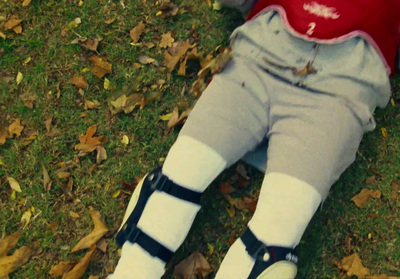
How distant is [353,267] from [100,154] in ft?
6.63

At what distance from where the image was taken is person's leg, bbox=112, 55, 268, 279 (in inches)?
107

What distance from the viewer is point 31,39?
3.66 metres

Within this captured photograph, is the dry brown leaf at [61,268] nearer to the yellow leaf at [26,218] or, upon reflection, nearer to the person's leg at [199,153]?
the yellow leaf at [26,218]

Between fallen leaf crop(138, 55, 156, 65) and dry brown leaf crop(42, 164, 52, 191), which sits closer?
dry brown leaf crop(42, 164, 52, 191)

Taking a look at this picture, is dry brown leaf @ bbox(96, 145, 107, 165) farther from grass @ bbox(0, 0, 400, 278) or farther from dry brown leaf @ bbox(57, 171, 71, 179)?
dry brown leaf @ bbox(57, 171, 71, 179)

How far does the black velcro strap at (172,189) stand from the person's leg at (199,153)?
0.02 m

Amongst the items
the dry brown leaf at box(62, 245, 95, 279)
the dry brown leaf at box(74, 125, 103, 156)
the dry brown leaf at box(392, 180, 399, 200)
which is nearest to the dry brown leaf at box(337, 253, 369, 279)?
the dry brown leaf at box(392, 180, 399, 200)

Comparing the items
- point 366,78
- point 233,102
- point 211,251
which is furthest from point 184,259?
point 366,78

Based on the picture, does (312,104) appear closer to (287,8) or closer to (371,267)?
(287,8)

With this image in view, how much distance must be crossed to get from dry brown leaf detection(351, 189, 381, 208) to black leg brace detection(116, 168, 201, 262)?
122 cm

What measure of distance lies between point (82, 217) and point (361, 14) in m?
A: 2.40

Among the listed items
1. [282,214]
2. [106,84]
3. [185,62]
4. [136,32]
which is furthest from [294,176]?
[136,32]

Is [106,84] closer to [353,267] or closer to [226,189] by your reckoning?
[226,189]

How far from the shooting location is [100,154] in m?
3.36
